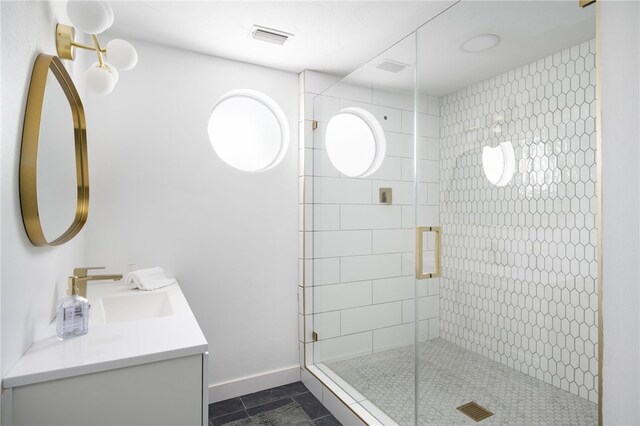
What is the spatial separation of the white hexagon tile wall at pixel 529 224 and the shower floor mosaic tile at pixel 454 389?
0.18 feet

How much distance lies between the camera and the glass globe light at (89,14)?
123 centimetres

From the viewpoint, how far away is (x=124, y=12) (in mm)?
1866

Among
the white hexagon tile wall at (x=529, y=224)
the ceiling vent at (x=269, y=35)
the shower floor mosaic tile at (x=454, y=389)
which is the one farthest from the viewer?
the ceiling vent at (x=269, y=35)

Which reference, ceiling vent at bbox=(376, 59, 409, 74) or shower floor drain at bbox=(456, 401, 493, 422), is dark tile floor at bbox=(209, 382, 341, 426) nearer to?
shower floor drain at bbox=(456, 401, 493, 422)

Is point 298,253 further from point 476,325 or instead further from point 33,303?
point 33,303

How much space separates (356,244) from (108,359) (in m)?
1.51

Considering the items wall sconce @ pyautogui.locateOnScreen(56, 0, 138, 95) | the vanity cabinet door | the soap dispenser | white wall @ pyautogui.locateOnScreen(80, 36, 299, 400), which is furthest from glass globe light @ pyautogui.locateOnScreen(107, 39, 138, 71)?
the vanity cabinet door

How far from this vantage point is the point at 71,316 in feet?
3.91

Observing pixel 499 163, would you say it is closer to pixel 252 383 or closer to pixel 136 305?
pixel 136 305

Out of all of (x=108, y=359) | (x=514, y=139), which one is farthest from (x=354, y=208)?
(x=108, y=359)

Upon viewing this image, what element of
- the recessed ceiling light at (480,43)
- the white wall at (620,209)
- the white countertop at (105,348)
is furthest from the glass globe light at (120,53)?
the white wall at (620,209)

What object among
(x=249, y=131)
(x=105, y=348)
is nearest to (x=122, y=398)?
(x=105, y=348)

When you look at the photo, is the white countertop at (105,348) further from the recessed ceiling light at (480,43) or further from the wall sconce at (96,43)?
the recessed ceiling light at (480,43)

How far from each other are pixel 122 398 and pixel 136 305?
2.84ft
